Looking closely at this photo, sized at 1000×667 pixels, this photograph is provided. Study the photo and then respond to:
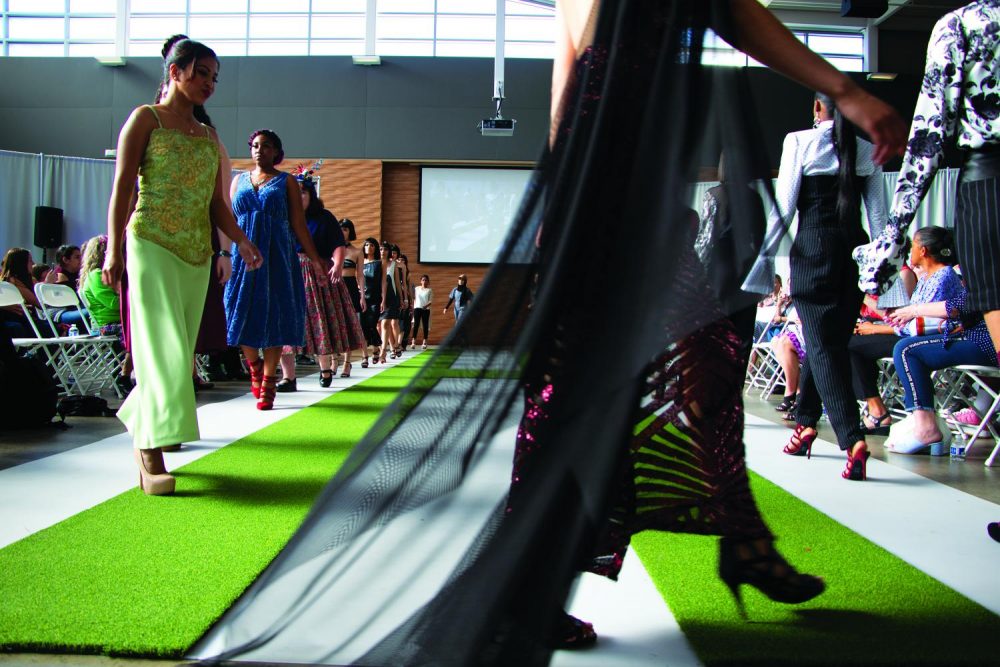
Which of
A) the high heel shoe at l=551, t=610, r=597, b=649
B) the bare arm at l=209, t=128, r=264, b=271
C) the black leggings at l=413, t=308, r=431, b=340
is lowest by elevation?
the black leggings at l=413, t=308, r=431, b=340

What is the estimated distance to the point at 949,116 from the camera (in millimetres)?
1894

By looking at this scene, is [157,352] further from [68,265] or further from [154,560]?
[68,265]

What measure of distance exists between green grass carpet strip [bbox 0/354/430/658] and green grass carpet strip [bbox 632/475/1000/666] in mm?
683

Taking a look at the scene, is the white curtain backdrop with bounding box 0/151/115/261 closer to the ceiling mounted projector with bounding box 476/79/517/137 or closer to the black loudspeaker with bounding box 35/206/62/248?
the black loudspeaker with bounding box 35/206/62/248

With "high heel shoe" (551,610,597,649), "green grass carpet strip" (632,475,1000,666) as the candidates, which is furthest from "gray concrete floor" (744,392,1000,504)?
"high heel shoe" (551,610,597,649)

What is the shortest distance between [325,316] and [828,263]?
3677 mm

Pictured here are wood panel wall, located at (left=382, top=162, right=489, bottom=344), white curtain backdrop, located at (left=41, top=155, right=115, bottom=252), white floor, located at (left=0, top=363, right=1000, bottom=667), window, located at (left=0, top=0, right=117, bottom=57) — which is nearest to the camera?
white floor, located at (left=0, top=363, right=1000, bottom=667)

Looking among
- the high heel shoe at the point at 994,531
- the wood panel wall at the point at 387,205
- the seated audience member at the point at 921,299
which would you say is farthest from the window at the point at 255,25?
the high heel shoe at the point at 994,531

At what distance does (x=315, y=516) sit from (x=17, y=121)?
16.5 meters

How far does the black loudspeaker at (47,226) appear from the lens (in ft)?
37.8

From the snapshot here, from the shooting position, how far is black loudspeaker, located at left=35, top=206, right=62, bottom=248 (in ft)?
37.8

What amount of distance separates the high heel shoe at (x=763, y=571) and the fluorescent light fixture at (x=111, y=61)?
15.8 m

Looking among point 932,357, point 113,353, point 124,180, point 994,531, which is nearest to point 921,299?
point 932,357

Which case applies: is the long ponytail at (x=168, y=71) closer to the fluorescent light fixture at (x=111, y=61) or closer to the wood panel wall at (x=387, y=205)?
the wood panel wall at (x=387, y=205)
